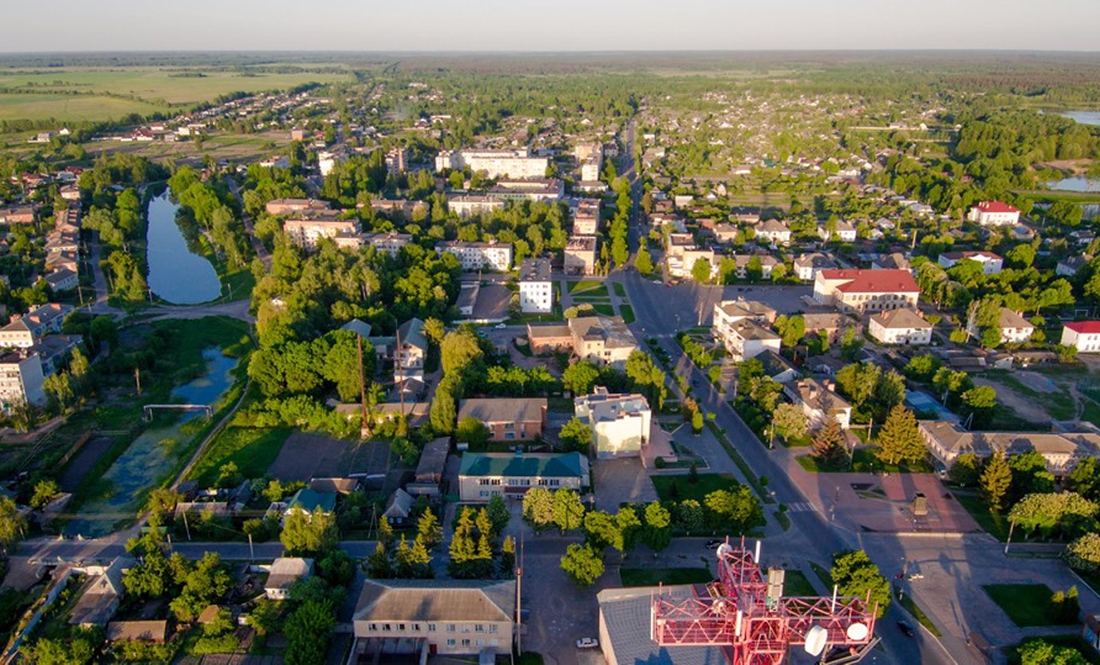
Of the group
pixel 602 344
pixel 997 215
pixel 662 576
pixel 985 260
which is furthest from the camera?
pixel 997 215

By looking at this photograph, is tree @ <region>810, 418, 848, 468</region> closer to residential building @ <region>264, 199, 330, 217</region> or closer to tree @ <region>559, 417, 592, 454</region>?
tree @ <region>559, 417, 592, 454</region>

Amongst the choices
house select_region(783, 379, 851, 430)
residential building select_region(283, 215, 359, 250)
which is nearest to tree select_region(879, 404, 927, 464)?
house select_region(783, 379, 851, 430)

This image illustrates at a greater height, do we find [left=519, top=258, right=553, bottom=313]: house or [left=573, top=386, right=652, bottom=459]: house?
[left=519, top=258, right=553, bottom=313]: house

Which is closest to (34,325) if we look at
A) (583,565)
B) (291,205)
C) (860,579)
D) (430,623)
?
(291,205)

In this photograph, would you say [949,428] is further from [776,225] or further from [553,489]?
[776,225]

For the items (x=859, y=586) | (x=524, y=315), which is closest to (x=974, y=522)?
(x=859, y=586)

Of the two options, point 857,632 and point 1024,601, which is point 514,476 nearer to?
point 857,632
